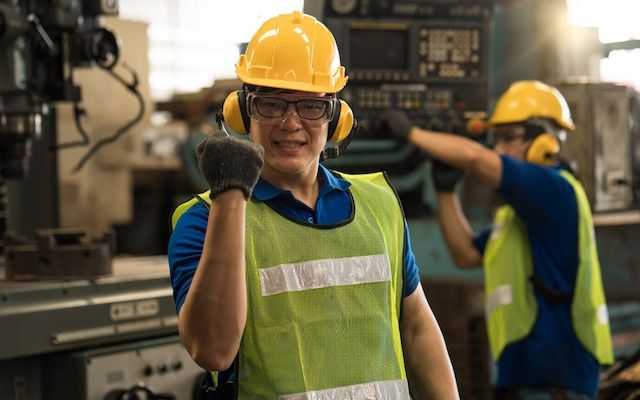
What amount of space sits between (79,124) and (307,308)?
5.22ft

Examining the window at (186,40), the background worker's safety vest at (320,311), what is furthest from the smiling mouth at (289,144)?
the window at (186,40)

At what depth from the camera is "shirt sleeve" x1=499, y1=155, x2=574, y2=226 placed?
9.41 feet

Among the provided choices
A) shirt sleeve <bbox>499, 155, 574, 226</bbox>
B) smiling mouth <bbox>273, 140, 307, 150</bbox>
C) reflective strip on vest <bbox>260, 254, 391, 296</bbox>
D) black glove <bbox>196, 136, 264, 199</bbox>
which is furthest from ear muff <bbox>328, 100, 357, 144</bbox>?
shirt sleeve <bbox>499, 155, 574, 226</bbox>

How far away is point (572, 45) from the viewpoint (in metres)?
4.55

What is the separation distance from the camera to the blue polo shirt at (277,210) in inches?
59.4

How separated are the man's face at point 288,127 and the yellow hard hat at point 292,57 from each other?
23mm

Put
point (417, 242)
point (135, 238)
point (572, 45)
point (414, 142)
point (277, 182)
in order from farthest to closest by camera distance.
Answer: point (135, 238), point (572, 45), point (417, 242), point (414, 142), point (277, 182)

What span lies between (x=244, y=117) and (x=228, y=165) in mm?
311

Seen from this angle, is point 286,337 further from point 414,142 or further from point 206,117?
point 206,117

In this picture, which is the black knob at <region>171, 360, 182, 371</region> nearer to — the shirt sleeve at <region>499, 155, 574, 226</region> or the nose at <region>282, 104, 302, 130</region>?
the shirt sleeve at <region>499, 155, 574, 226</region>

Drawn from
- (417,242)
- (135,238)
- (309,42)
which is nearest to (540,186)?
(417,242)

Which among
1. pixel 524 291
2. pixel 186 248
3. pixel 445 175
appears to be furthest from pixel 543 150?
pixel 186 248

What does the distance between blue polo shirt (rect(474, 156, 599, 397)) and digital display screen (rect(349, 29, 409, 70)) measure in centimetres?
70

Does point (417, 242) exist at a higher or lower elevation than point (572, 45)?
lower
